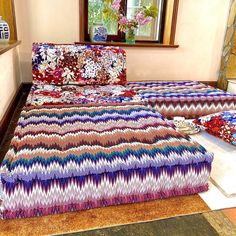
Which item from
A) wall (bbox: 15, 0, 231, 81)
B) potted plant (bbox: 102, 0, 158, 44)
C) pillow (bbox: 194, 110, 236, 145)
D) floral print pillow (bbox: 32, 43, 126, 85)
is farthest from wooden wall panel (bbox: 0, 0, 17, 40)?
pillow (bbox: 194, 110, 236, 145)

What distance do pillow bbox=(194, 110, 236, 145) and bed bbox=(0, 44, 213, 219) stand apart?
0.53 meters

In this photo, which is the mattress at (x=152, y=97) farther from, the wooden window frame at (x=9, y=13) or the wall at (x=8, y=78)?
the wooden window frame at (x=9, y=13)

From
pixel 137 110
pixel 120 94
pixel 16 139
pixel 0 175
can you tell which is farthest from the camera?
pixel 120 94

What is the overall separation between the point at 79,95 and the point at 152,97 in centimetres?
63

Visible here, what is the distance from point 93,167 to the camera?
1109 mm

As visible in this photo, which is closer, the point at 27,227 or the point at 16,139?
the point at 27,227

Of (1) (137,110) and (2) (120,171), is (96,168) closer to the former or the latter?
(2) (120,171)

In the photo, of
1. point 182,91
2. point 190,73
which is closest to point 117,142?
point 182,91

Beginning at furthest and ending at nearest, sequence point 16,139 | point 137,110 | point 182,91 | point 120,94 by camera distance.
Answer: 1. point 182,91
2. point 120,94
3. point 137,110
4. point 16,139

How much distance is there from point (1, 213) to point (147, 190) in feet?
2.17

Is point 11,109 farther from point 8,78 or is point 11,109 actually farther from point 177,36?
point 177,36

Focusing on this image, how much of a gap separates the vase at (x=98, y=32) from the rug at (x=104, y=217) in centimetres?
216

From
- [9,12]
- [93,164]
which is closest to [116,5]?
[9,12]

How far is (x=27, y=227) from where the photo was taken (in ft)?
3.47
